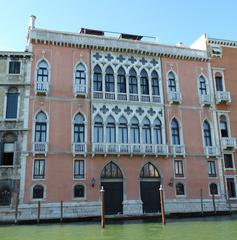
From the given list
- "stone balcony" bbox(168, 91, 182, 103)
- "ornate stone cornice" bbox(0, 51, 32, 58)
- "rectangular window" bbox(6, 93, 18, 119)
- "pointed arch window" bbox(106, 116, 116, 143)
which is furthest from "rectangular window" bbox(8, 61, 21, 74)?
"stone balcony" bbox(168, 91, 182, 103)

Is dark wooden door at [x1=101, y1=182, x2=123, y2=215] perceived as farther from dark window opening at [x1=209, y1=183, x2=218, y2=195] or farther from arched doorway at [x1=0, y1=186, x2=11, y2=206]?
dark window opening at [x1=209, y1=183, x2=218, y2=195]

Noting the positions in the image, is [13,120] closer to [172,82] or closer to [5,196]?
[5,196]

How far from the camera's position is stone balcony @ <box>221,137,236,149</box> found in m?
21.3

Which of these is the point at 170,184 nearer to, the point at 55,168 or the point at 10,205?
the point at 55,168

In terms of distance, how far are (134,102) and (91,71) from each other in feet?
10.5

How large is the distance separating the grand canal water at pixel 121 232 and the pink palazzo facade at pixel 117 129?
301 centimetres

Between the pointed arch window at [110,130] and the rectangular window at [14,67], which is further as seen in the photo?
the pointed arch window at [110,130]

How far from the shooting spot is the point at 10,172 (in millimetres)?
17484

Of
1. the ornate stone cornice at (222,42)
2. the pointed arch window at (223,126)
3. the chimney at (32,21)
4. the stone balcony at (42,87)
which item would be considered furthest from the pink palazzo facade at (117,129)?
the ornate stone cornice at (222,42)

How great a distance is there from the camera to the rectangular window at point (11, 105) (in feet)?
60.6

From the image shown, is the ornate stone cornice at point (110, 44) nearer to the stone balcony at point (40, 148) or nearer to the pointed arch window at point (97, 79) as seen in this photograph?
the pointed arch window at point (97, 79)

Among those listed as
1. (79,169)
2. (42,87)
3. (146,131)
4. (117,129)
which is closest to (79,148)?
(79,169)

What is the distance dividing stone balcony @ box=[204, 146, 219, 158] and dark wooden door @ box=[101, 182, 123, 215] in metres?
5.81

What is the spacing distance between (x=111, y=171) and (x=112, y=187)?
0.89 metres
